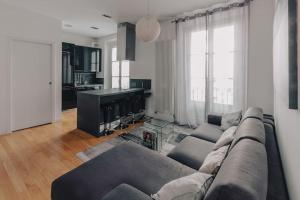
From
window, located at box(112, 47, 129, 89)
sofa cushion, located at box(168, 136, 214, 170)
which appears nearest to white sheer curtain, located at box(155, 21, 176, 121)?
window, located at box(112, 47, 129, 89)

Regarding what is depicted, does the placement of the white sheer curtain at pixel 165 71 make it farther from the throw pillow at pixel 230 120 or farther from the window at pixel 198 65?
the throw pillow at pixel 230 120

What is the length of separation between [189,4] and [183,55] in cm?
108

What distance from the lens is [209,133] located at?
2.51m

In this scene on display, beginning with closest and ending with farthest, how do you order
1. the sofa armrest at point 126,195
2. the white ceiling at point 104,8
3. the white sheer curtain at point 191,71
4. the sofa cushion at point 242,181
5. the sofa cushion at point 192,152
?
1. the sofa cushion at point 242,181
2. the sofa armrest at point 126,195
3. the sofa cushion at point 192,152
4. the white ceiling at point 104,8
5. the white sheer curtain at point 191,71

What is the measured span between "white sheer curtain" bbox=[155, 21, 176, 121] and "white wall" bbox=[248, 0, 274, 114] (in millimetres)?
1737

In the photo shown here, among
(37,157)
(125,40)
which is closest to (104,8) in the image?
(125,40)

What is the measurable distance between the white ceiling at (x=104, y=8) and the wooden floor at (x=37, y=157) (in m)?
2.68

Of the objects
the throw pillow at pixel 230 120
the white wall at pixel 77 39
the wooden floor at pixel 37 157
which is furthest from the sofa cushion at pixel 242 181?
the white wall at pixel 77 39

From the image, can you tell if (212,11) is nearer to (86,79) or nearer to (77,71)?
(77,71)

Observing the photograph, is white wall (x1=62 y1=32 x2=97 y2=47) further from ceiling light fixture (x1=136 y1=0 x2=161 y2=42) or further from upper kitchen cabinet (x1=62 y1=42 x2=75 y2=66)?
ceiling light fixture (x1=136 y1=0 x2=161 y2=42)

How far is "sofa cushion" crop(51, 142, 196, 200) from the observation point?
129 centimetres

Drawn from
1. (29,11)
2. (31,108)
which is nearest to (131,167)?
(31,108)

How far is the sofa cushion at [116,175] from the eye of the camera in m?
1.29

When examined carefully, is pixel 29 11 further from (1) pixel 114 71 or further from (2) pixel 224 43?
(2) pixel 224 43
